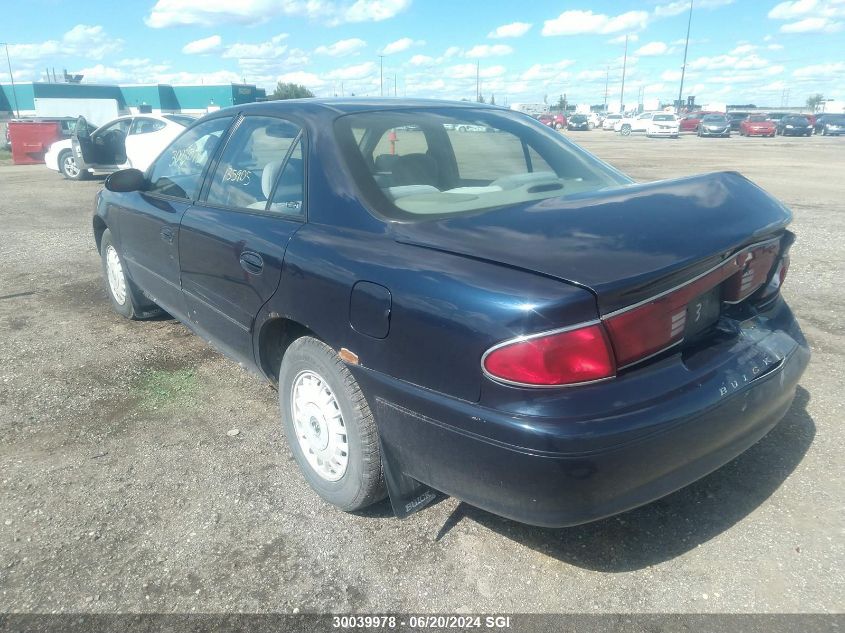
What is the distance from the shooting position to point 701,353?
7.10ft

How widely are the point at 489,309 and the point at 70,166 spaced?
53.6 ft

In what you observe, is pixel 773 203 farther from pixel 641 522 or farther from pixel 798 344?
pixel 641 522

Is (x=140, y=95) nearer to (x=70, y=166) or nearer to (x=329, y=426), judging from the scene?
(x=70, y=166)

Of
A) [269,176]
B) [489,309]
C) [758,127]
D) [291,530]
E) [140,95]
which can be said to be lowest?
[291,530]

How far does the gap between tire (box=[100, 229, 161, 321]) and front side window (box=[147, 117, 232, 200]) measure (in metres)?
0.88

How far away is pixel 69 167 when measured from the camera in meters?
15.4

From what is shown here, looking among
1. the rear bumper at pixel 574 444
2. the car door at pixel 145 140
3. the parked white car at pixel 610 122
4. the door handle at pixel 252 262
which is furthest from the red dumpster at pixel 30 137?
the parked white car at pixel 610 122

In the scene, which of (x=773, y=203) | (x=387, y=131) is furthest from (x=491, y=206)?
(x=773, y=203)

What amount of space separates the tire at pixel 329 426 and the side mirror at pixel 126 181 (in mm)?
1967

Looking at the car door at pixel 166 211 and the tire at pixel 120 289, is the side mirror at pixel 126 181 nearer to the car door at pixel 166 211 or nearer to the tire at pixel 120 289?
the car door at pixel 166 211

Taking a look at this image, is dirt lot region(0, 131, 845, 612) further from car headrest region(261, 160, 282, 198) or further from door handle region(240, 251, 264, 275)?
car headrest region(261, 160, 282, 198)

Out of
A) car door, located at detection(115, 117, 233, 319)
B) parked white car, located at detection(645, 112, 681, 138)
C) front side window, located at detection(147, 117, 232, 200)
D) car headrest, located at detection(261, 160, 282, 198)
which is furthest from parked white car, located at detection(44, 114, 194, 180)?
parked white car, located at detection(645, 112, 681, 138)

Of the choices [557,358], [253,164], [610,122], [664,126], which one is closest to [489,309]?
[557,358]

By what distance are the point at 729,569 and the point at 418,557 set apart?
111 centimetres
